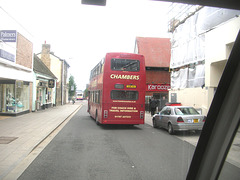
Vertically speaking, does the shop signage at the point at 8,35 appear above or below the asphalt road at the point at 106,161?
above

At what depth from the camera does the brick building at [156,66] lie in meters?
32.7

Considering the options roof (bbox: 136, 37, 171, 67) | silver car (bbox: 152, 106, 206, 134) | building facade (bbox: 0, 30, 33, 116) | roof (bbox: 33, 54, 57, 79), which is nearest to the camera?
silver car (bbox: 152, 106, 206, 134)

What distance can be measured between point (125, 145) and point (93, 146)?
3.75ft

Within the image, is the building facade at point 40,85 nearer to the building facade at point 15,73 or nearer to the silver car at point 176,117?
the building facade at point 15,73

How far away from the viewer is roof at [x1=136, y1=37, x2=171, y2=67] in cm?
3366

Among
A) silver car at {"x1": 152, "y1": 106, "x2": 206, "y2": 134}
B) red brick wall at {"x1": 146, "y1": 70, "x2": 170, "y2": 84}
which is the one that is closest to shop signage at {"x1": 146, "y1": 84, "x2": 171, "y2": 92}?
red brick wall at {"x1": 146, "y1": 70, "x2": 170, "y2": 84}

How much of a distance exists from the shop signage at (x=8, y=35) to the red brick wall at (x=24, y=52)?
1551mm

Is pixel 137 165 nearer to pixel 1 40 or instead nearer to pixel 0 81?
pixel 1 40

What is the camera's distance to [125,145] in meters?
8.03

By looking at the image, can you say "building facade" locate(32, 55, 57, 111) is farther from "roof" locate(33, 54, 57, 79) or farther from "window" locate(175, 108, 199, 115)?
"window" locate(175, 108, 199, 115)

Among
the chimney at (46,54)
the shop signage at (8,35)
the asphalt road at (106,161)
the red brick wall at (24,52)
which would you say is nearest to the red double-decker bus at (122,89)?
the asphalt road at (106,161)

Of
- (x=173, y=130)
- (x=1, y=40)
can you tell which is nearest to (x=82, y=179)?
(x=173, y=130)

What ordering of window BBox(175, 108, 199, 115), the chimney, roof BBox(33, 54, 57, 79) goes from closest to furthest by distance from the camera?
window BBox(175, 108, 199, 115), roof BBox(33, 54, 57, 79), the chimney

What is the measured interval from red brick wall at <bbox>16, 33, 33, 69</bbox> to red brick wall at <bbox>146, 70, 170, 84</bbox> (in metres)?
Answer: 17.6
